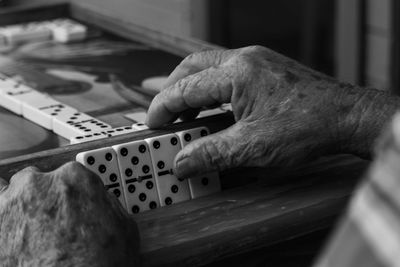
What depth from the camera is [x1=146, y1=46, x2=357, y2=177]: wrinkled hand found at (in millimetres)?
1606

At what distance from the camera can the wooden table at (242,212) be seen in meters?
1.43

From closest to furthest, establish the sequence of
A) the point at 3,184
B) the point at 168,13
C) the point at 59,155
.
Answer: the point at 3,184
the point at 59,155
the point at 168,13

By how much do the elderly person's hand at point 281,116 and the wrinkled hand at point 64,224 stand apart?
0.99ft

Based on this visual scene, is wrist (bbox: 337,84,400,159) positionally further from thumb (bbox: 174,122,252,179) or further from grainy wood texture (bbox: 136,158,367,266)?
thumb (bbox: 174,122,252,179)

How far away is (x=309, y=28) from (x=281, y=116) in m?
3.30

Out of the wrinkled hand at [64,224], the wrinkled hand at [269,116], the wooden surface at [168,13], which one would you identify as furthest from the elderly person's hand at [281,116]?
the wooden surface at [168,13]

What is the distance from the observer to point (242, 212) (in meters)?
1.54

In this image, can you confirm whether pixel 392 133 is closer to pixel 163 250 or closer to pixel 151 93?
pixel 163 250

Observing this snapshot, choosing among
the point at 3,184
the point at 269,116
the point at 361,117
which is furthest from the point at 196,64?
the point at 3,184

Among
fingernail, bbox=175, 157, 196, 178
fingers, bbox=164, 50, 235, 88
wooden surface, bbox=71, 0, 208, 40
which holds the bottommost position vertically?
wooden surface, bbox=71, 0, 208, 40

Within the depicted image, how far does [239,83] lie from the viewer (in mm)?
1658

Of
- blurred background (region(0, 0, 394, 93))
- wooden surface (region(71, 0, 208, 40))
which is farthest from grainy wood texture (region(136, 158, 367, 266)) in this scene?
wooden surface (region(71, 0, 208, 40))

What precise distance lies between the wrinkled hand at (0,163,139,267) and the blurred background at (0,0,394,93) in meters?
2.88

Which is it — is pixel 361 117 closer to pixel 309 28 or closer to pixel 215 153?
pixel 215 153
